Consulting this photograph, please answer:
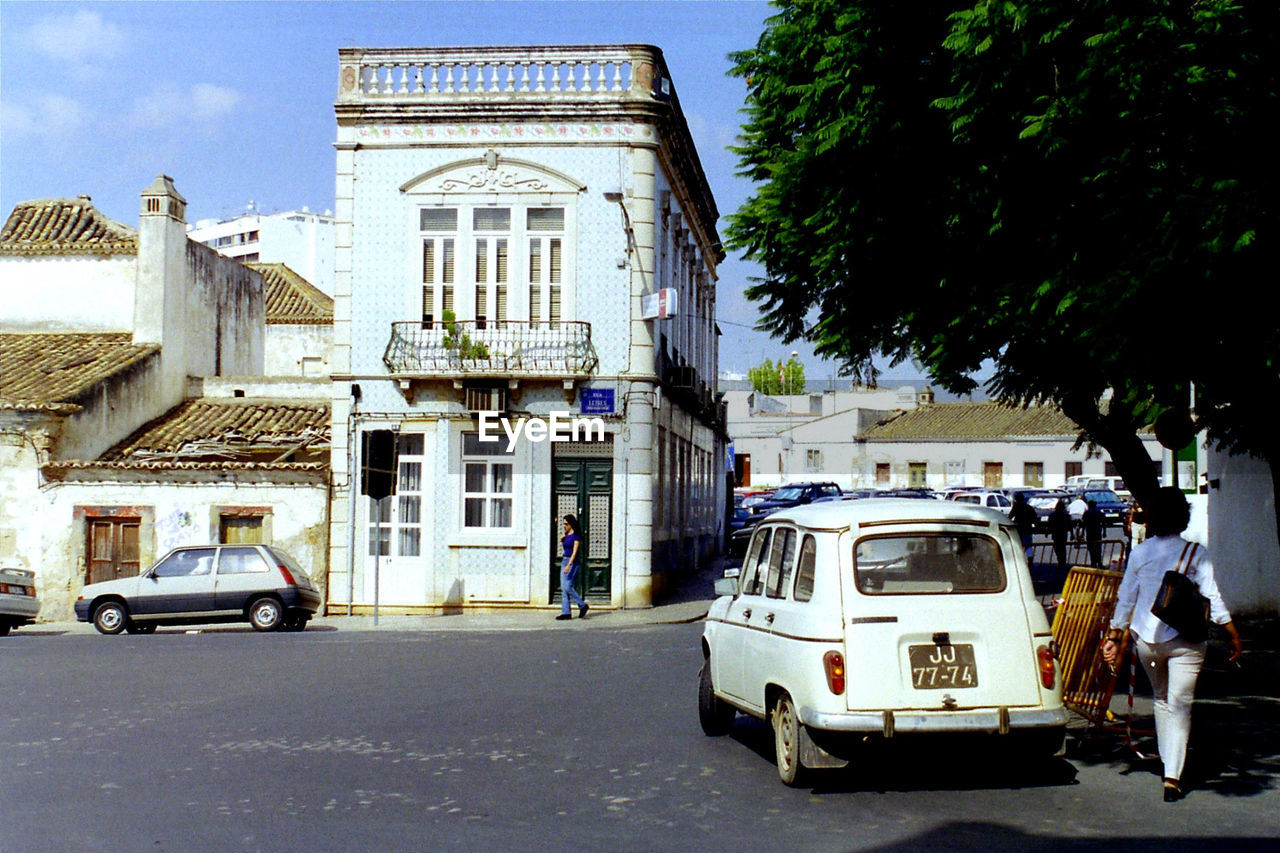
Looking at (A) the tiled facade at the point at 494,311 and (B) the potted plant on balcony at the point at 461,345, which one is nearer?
(B) the potted plant on balcony at the point at 461,345

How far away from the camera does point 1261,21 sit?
927cm

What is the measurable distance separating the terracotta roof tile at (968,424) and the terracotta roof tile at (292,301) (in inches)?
1606

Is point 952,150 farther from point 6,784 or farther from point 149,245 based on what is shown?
point 149,245

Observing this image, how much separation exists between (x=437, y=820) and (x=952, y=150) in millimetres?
6503

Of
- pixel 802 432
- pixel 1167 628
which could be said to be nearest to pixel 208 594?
pixel 1167 628

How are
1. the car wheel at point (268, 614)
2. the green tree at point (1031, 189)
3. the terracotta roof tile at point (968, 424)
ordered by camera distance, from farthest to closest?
the terracotta roof tile at point (968, 424)
the car wheel at point (268, 614)
the green tree at point (1031, 189)

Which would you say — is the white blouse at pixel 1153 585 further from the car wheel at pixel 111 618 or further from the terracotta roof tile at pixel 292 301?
the terracotta roof tile at pixel 292 301

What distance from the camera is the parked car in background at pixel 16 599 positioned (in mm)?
23875

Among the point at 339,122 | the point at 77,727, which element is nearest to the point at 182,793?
the point at 77,727

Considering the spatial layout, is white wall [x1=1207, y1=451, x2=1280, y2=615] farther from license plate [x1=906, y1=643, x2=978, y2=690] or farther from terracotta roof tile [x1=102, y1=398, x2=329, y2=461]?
terracotta roof tile [x1=102, y1=398, x2=329, y2=461]

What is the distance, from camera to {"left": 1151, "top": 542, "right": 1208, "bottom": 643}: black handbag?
8156mm

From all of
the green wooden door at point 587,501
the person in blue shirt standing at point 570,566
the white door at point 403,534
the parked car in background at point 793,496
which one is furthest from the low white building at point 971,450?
the person in blue shirt standing at point 570,566

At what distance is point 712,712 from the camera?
35.6 feet

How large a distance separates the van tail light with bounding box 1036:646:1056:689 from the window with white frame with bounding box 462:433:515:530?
685 inches
